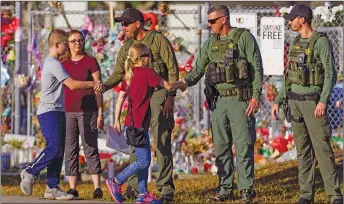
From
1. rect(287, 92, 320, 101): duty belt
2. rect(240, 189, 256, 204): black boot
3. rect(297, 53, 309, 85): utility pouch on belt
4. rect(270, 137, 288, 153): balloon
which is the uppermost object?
rect(297, 53, 309, 85): utility pouch on belt

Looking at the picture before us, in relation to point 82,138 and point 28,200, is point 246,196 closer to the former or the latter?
point 82,138

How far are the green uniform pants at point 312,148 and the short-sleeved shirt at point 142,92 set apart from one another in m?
1.44

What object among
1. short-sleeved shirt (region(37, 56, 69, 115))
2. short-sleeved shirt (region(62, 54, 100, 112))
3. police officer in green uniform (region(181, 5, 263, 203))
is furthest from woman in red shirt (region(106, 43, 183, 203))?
short-sleeved shirt (region(62, 54, 100, 112))

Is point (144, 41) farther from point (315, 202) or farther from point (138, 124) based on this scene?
point (315, 202)

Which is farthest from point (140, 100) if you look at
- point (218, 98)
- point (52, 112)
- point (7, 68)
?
point (7, 68)

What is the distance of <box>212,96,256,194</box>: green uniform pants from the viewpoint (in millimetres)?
11164

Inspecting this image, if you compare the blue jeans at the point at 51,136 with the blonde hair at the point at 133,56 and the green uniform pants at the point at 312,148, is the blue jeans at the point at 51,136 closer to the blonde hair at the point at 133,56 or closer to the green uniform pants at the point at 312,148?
the blonde hair at the point at 133,56

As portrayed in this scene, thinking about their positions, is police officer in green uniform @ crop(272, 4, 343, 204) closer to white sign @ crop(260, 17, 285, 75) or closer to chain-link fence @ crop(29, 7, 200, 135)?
white sign @ crop(260, 17, 285, 75)

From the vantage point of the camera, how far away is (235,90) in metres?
11.2

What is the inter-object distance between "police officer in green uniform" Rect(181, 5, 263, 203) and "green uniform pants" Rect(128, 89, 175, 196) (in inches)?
19.7

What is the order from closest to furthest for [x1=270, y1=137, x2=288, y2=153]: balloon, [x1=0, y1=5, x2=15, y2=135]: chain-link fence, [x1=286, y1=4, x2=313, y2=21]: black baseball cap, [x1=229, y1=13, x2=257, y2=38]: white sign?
[x1=286, y1=4, x2=313, y2=21]: black baseball cap, [x1=229, y1=13, x2=257, y2=38]: white sign, [x1=270, y1=137, x2=288, y2=153]: balloon, [x1=0, y1=5, x2=15, y2=135]: chain-link fence

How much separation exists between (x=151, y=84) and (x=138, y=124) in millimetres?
443

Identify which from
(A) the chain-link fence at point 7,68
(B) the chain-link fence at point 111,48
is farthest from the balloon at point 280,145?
(A) the chain-link fence at point 7,68

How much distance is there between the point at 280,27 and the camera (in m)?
15.6
